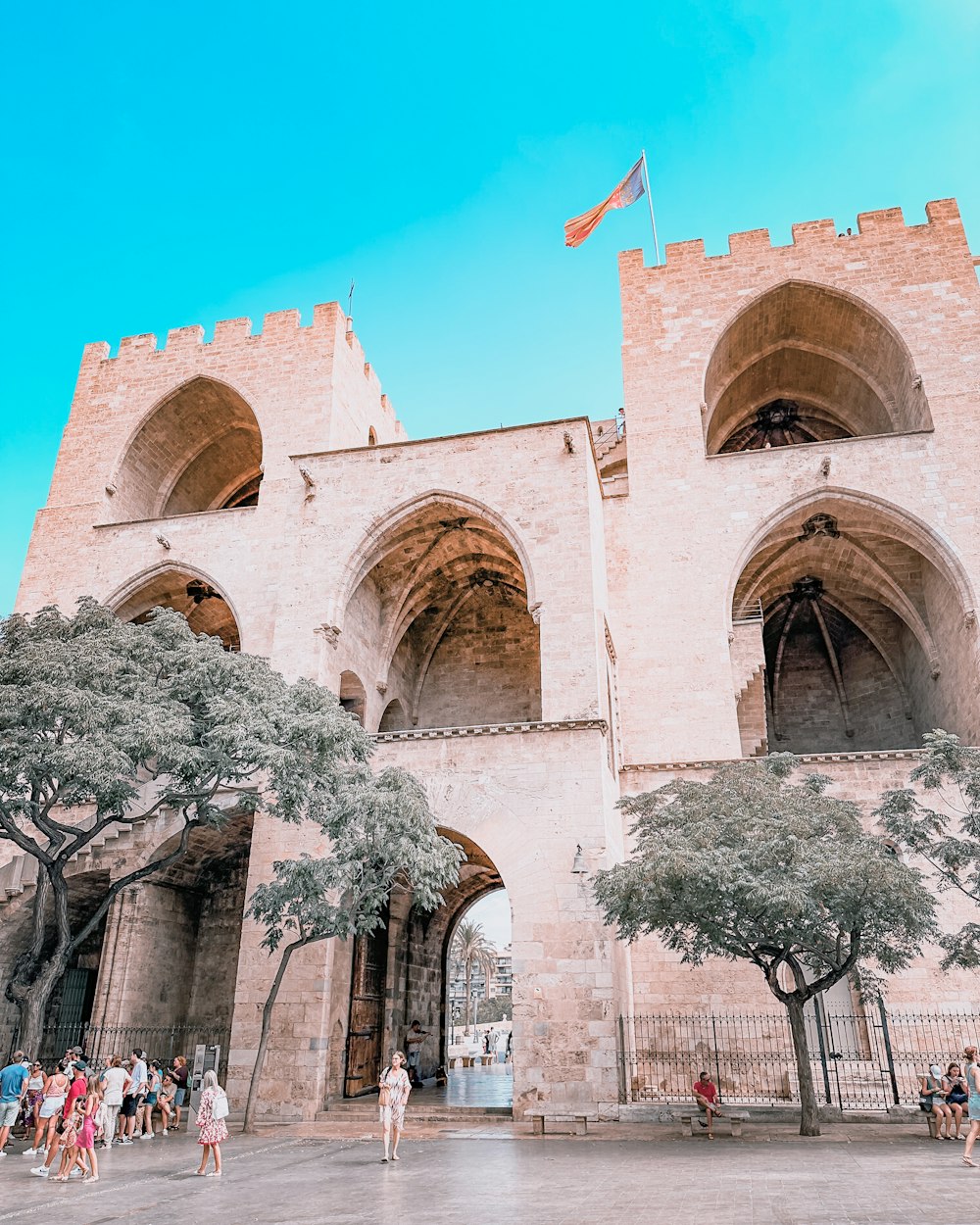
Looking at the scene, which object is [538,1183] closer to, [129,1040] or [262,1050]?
[262,1050]

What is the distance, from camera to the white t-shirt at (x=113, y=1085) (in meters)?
10.5

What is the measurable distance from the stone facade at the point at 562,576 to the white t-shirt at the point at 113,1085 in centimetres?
205

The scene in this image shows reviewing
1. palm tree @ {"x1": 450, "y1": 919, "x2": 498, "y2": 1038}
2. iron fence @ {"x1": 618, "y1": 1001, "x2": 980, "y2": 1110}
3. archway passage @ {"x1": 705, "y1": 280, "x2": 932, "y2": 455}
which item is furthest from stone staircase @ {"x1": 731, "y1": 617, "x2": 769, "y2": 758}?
palm tree @ {"x1": 450, "y1": 919, "x2": 498, "y2": 1038}

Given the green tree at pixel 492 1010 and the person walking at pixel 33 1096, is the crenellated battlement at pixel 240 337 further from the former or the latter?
the green tree at pixel 492 1010

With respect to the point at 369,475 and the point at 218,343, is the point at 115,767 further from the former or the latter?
the point at 218,343

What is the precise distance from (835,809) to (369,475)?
387 inches

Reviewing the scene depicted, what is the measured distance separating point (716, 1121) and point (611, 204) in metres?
18.6

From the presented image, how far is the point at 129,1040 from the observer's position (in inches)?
570

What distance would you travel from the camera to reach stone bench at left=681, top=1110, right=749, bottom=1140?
10609mm

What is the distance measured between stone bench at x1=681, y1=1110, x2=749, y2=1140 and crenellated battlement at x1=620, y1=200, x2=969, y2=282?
52.5 feet

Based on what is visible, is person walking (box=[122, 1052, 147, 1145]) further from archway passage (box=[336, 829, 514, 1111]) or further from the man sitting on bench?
the man sitting on bench

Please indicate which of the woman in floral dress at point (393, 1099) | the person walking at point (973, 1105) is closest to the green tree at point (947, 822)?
the person walking at point (973, 1105)

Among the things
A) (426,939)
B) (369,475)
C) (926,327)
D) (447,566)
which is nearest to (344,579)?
(369,475)

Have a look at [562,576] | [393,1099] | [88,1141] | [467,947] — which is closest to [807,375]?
[562,576]
